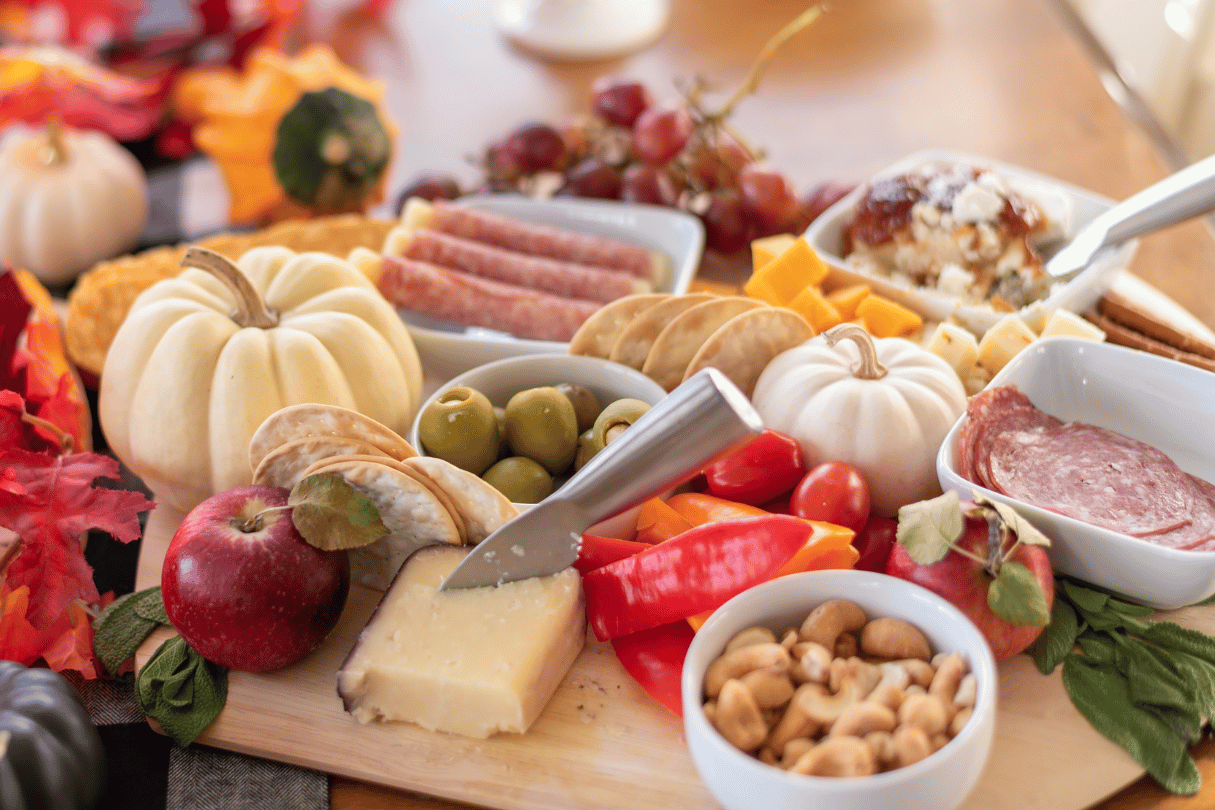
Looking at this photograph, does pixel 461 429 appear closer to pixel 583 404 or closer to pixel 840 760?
pixel 583 404

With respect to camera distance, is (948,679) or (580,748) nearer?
(948,679)

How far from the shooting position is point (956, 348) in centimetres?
148

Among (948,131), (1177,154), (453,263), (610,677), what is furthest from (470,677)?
(1177,154)

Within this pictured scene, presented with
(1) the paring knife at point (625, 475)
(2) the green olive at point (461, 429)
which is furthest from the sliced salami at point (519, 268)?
(1) the paring knife at point (625, 475)

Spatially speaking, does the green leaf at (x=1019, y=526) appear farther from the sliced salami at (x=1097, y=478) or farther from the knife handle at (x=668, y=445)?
the knife handle at (x=668, y=445)

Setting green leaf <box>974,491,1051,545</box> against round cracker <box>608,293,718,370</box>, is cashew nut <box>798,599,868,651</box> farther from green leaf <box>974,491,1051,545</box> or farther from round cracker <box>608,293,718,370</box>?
round cracker <box>608,293,718,370</box>

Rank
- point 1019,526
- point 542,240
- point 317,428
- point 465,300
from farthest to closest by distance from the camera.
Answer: point 542,240, point 465,300, point 317,428, point 1019,526

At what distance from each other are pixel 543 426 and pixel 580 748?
438 millimetres

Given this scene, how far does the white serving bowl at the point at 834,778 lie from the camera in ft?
2.89

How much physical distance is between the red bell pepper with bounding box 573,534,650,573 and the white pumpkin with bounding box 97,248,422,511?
38cm

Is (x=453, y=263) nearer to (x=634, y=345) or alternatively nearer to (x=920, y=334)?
(x=634, y=345)

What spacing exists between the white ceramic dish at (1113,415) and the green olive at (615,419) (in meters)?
0.40

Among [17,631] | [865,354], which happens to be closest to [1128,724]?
[865,354]

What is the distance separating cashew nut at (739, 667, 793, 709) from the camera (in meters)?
0.98
